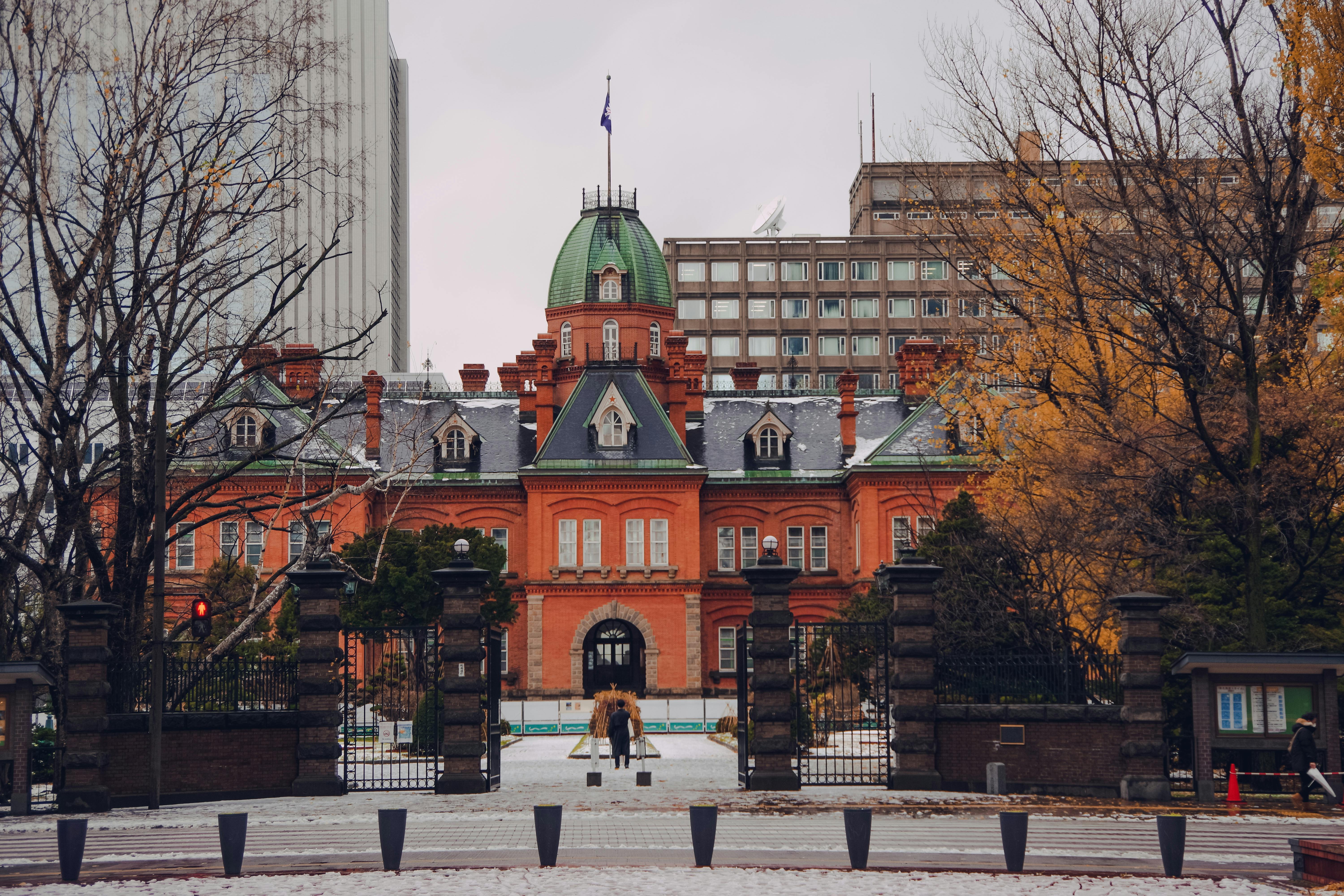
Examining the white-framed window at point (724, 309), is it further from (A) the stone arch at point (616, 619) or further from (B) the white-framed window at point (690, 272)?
(A) the stone arch at point (616, 619)

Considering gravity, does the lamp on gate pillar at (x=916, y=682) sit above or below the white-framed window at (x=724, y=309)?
below

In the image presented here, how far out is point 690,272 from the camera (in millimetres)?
94312

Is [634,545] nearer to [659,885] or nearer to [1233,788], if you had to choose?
[1233,788]

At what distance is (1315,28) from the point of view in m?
23.0

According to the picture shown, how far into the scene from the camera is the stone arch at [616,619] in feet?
173

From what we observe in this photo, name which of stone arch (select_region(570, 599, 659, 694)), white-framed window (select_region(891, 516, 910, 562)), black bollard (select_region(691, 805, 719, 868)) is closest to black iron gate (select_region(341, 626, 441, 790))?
black bollard (select_region(691, 805, 719, 868))

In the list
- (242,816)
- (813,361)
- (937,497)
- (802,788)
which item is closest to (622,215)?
(937,497)

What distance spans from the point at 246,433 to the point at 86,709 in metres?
34.8

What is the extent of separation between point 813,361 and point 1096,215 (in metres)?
58.2

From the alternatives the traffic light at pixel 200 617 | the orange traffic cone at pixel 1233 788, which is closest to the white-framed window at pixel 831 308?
the orange traffic cone at pixel 1233 788

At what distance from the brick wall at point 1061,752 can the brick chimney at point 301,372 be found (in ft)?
50.3

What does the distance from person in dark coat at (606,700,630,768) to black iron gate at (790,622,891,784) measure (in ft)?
11.0

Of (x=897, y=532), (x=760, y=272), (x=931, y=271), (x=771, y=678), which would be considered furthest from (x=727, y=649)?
(x=931, y=271)

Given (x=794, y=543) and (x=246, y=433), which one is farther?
(x=794, y=543)
